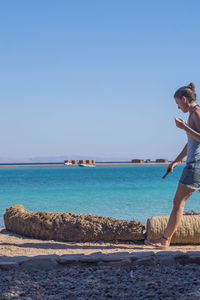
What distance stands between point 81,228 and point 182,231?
157 centimetres

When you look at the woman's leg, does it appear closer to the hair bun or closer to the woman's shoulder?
the woman's shoulder

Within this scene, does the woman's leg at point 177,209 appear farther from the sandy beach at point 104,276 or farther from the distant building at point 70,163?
the distant building at point 70,163

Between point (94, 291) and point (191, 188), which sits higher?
point (191, 188)

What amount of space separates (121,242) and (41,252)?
1.37 meters

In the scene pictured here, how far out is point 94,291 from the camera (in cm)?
323

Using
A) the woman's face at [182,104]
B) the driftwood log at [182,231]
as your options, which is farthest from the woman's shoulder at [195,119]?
the driftwood log at [182,231]

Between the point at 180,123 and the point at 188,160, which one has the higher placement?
the point at 180,123

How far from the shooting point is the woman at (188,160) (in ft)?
16.3

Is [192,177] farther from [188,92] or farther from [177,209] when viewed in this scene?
[188,92]

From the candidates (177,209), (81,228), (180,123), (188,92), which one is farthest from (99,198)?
(180,123)

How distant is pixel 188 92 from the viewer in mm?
5246

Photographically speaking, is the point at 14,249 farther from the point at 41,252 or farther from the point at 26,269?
the point at 26,269

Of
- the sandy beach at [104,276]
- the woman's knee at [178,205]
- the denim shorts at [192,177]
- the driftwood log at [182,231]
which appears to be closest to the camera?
the sandy beach at [104,276]

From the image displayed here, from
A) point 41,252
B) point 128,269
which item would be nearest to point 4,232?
point 41,252
